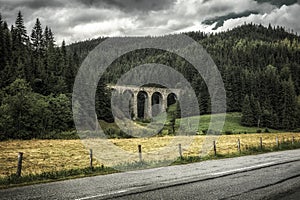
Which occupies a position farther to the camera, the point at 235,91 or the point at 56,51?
the point at 235,91

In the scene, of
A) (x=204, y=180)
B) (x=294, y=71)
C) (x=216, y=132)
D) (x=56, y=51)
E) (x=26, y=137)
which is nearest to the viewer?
(x=204, y=180)

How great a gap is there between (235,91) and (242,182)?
314ft

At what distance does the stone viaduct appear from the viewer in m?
95.9

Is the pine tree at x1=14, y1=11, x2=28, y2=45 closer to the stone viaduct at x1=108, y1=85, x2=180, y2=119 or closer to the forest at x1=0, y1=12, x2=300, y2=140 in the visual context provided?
the forest at x1=0, y1=12, x2=300, y2=140

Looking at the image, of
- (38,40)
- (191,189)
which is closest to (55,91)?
(38,40)

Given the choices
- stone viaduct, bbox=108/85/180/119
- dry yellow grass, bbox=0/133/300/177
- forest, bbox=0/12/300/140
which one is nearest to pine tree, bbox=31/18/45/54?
forest, bbox=0/12/300/140

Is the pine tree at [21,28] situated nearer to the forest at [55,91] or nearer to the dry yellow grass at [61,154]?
the forest at [55,91]

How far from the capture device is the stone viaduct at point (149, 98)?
9595cm

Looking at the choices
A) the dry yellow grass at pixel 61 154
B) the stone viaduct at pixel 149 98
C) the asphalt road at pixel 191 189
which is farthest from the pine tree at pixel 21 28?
the asphalt road at pixel 191 189

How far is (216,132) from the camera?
61.3 m

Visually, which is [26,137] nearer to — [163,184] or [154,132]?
[154,132]

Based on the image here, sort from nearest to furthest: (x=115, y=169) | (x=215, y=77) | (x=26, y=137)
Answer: (x=115, y=169) < (x=26, y=137) < (x=215, y=77)

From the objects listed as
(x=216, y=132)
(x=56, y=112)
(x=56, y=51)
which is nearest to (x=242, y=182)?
(x=56, y=112)

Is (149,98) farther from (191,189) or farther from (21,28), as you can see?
(191,189)
